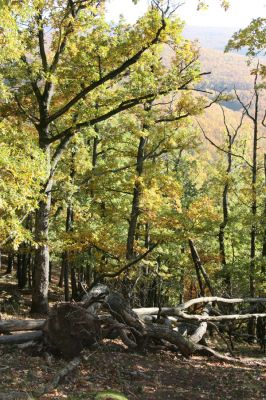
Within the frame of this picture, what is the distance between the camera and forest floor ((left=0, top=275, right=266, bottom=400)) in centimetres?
692

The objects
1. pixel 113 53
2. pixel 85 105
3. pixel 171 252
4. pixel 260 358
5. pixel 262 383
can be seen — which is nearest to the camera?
pixel 262 383

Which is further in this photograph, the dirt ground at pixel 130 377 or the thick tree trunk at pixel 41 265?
the thick tree trunk at pixel 41 265

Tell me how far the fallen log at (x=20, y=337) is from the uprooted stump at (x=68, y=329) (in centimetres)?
32

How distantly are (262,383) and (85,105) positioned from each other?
10834 mm

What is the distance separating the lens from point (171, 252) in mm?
25062

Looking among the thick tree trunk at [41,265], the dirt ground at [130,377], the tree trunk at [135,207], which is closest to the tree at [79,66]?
the thick tree trunk at [41,265]

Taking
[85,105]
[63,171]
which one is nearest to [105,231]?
[63,171]

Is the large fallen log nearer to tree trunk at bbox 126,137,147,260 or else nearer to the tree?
the tree

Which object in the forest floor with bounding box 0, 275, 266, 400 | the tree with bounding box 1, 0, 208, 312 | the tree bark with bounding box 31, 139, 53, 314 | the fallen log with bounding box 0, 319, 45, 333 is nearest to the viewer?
the forest floor with bounding box 0, 275, 266, 400

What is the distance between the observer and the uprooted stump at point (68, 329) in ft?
28.2

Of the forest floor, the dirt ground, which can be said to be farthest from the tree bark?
the dirt ground

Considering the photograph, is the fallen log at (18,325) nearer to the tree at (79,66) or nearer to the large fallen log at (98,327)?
the large fallen log at (98,327)

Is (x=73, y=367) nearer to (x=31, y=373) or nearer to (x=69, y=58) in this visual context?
(x=31, y=373)

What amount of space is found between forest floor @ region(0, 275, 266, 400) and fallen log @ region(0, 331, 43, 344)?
0.18 m
